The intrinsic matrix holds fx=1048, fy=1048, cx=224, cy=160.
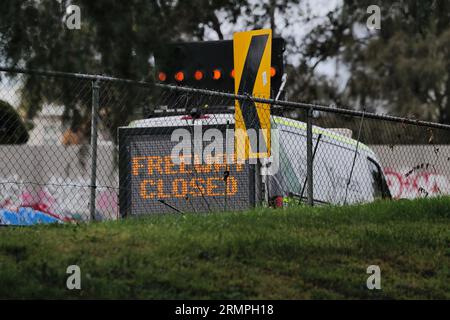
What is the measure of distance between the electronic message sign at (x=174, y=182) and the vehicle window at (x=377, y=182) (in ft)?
12.2

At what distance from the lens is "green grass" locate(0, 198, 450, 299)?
7191mm

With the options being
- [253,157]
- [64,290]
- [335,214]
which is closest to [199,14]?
[64,290]

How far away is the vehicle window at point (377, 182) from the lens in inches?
564

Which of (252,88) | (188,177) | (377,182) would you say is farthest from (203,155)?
(377,182)

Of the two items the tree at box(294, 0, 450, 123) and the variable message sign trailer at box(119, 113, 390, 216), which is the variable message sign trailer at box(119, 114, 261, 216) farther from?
the tree at box(294, 0, 450, 123)

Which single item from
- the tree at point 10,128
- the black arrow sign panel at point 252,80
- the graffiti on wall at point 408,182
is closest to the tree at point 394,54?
the black arrow sign panel at point 252,80

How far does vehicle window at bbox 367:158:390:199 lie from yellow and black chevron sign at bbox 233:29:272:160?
132 inches

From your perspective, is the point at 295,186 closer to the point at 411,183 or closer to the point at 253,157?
the point at 253,157

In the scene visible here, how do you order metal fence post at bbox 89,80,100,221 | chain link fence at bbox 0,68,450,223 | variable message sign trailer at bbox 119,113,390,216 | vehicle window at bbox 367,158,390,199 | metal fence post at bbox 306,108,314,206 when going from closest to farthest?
1. metal fence post at bbox 89,80,100,221
2. chain link fence at bbox 0,68,450,223
3. variable message sign trailer at bbox 119,113,390,216
4. metal fence post at bbox 306,108,314,206
5. vehicle window at bbox 367,158,390,199

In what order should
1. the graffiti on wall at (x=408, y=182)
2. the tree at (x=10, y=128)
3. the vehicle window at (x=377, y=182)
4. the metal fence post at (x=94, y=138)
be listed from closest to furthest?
the metal fence post at (x=94, y=138) → the tree at (x=10, y=128) → the vehicle window at (x=377, y=182) → the graffiti on wall at (x=408, y=182)

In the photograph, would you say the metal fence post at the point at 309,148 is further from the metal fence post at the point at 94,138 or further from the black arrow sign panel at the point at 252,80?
the metal fence post at the point at 94,138

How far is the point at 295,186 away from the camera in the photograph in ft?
38.5

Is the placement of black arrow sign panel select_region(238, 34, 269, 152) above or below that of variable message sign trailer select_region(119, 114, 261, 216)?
above

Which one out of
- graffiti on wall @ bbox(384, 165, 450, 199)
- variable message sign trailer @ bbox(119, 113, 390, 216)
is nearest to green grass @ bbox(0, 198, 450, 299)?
variable message sign trailer @ bbox(119, 113, 390, 216)
